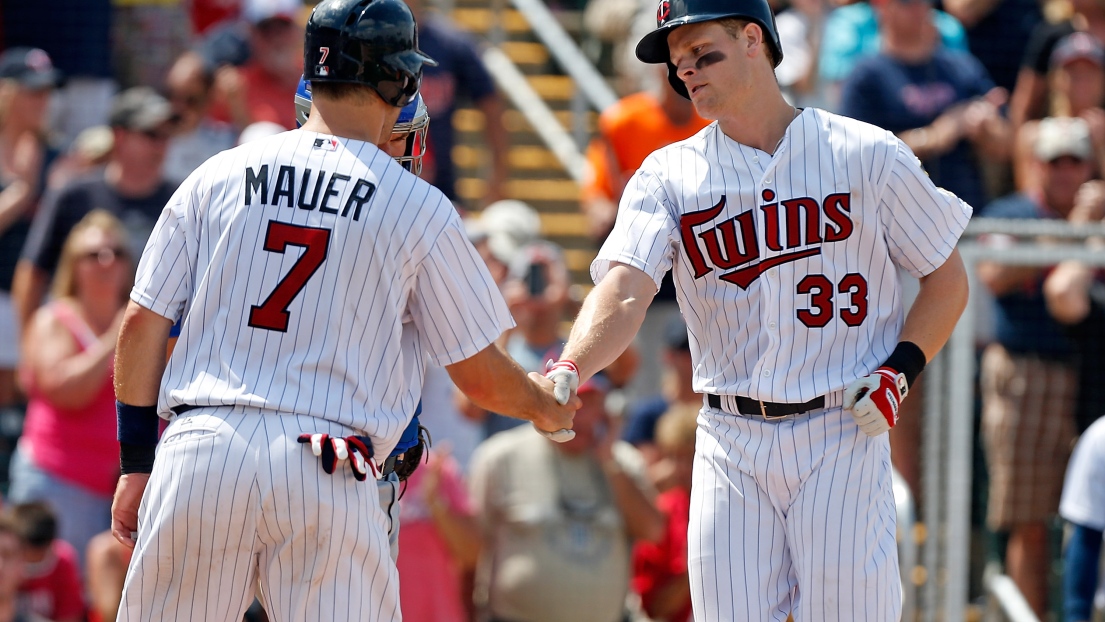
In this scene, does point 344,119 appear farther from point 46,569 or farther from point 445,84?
point 445,84

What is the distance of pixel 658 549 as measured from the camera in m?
6.82

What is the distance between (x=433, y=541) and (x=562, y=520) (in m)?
0.61

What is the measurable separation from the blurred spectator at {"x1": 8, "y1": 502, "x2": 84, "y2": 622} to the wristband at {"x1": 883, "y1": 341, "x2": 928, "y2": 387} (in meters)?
3.88

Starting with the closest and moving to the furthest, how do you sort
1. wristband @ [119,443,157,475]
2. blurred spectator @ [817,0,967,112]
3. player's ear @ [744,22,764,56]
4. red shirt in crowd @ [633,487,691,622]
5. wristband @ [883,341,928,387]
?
wristband @ [119,443,157,475], wristband @ [883,341,928,387], player's ear @ [744,22,764,56], red shirt in crowd @ [633,487,691,622], blurred spectator @ [817,0,967,112]

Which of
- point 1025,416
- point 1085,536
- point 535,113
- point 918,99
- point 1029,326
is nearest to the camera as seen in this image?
point 1085,536

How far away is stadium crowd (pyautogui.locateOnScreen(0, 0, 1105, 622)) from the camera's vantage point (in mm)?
6516

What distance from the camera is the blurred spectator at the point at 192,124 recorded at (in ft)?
25.6

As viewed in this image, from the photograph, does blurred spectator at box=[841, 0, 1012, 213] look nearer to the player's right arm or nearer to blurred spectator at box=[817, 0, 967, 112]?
blurred spectator at box=[817, 0, 967, 112]

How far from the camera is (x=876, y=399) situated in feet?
12.5

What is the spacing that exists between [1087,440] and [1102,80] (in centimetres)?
269

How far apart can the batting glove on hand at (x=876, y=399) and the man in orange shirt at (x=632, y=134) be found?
385 cm

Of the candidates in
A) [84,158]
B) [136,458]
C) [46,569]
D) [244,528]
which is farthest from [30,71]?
[244,528]

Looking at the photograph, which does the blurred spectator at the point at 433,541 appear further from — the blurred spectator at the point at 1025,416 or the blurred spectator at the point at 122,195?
the blurred spectator at the point at 1025,416

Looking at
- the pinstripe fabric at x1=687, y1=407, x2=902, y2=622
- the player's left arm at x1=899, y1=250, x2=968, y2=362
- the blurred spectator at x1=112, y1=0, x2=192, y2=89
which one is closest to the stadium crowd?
the blurred spectator at x1=112, y1=0, x2=192, y2=89
